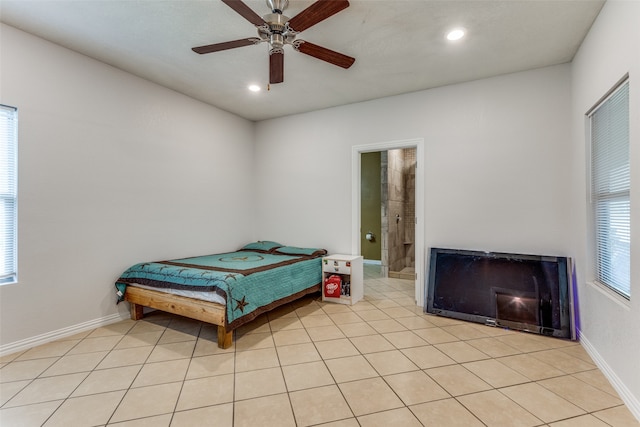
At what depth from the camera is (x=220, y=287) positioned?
2451 millimetres

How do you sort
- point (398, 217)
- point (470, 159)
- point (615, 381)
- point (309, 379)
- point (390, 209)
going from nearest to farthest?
point (615, 381), point (309, 379), point (470, 159), point (390, 209), point (398, 217)

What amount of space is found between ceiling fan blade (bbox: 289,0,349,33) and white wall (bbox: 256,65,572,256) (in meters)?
2.16

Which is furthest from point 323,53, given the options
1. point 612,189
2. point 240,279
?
point 612,189

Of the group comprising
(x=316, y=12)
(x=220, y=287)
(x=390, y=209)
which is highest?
(x=316, y=12)

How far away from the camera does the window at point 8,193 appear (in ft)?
7.88

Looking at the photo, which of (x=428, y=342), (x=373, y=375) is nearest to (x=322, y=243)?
(x=428, y=342)

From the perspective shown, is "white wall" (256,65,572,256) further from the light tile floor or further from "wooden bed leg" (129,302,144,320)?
"wooden bed leg" (129,302,144,320)

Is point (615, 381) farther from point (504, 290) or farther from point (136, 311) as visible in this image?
point (136, 311)

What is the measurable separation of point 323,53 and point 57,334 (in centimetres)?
345

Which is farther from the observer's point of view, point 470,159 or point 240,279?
point 470,159

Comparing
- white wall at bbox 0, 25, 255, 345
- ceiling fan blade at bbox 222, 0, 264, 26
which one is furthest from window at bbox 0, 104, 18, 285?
ceiling fan blade at bbox 222, 0, 264, 26

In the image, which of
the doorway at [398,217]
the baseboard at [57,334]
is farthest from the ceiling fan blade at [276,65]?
the baseboard at [57,334]

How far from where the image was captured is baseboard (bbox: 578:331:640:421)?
1642 millimetres

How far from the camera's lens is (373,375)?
6.75 ft
